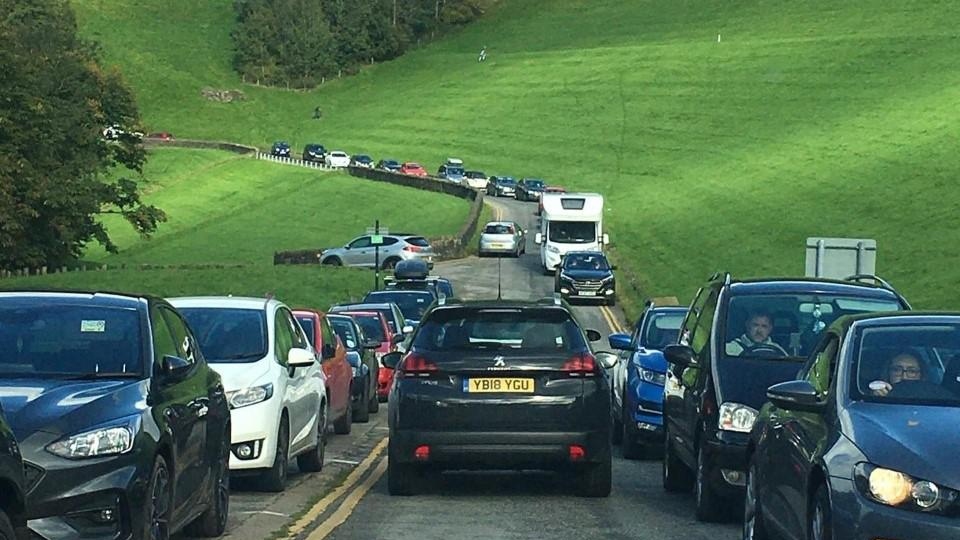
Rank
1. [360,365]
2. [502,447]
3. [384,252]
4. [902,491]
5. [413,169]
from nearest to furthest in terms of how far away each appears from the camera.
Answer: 1. [902,491]
2. [502,447]
3. [360,365]
4. [384,252]
5. [413,169]

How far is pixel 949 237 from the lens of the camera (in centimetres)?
5834

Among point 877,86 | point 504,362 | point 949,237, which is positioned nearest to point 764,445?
point 504,362

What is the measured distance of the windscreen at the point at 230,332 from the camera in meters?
15.8

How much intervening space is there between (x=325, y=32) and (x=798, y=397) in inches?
6000

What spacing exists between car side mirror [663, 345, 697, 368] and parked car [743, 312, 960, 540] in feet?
8.61

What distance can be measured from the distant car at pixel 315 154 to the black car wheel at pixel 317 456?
289ft

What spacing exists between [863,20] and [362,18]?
53.7 m

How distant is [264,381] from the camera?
15.2m

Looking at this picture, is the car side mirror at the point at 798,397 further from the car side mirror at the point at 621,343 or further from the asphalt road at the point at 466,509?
the car side mirror at the point at 621,343

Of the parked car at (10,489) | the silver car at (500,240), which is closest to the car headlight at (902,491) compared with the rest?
the parked car at (10,489)

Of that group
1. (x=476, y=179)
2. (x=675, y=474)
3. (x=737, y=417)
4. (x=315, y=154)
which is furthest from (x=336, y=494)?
(x=315, y=154)

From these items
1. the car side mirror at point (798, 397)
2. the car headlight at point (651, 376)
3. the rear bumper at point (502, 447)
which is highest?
the car side mirror at point (798, 397)

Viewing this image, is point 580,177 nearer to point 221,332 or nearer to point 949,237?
point 949,237

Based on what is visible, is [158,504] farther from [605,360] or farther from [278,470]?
[605,360]
